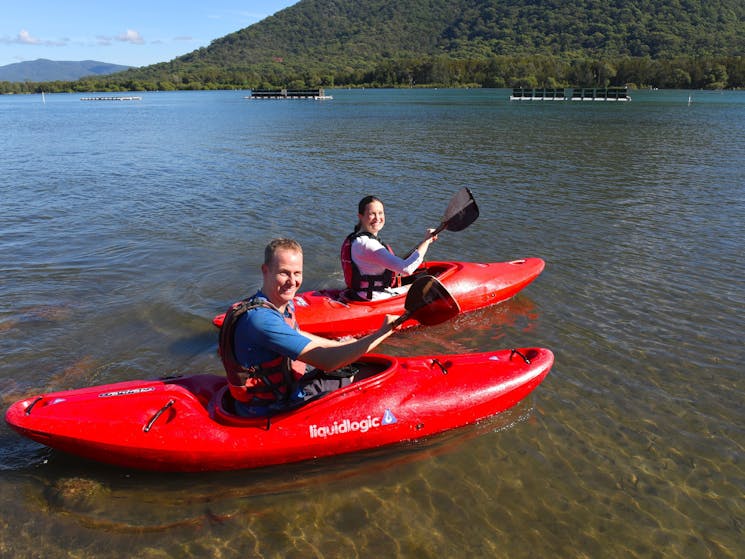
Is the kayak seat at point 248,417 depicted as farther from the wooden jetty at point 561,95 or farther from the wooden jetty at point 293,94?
the wooden jetty at point 293,94

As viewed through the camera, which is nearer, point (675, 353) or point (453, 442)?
point (453, 442)

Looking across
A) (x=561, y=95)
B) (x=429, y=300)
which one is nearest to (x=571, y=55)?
(x=561, y=95)

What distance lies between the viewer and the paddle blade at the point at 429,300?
14.0 ft

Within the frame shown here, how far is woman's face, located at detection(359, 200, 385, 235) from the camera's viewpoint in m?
5.87

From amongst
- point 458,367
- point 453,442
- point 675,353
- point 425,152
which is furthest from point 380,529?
point 425,152

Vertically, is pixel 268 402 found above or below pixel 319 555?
above

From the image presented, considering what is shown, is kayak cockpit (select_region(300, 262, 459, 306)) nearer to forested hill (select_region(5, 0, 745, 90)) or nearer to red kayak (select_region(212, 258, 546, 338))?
red kayak (select_region(212, 258, 546, 338))

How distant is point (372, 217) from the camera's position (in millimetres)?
5906

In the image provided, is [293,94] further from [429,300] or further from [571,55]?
[429,300]

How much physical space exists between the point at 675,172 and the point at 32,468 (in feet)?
59.3

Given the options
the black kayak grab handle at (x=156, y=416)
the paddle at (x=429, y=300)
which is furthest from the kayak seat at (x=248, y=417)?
the paddle at (x=429, y=300)

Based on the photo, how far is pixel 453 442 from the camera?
4750 mm

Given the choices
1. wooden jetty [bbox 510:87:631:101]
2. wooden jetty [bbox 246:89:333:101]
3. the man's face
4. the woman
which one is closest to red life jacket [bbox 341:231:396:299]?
the woman

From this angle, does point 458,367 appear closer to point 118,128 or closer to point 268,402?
point 268,402
